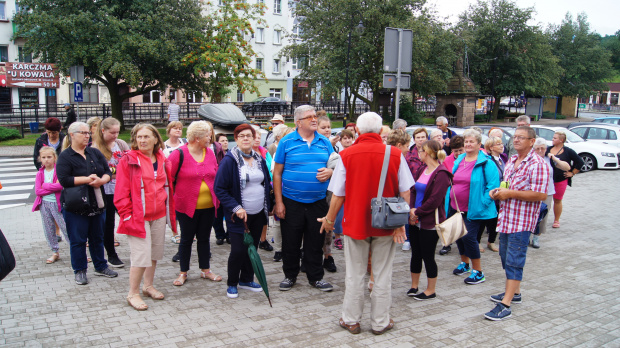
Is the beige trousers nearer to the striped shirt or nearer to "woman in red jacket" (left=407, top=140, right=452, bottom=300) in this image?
"woman in red jacket" (left=407, top=140, right=452, bottom=300)

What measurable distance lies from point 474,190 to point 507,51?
4121cm

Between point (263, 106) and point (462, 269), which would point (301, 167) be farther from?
point (263, 106)

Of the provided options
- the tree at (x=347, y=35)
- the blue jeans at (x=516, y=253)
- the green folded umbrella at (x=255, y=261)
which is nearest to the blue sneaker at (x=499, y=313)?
the blue jeans at (x=516, y=253)

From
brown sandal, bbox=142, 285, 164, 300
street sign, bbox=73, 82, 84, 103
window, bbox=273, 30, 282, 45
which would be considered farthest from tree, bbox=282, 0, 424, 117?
brown sandal, bbox=142, 285, 164, 300

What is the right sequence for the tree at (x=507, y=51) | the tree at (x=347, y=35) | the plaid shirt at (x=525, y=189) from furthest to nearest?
the tree at (x=507, y=51) → the tree at (x=347, y=35) → the plaid shirt at (x=525, y=189)

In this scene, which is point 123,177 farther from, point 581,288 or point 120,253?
point 581,288

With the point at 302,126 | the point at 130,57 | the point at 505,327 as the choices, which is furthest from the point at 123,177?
the point at 130,57

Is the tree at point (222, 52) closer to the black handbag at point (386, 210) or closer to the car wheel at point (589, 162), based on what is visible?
the car wheel at point (589, 162)

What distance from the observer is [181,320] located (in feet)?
15.5

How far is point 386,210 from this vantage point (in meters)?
4.27

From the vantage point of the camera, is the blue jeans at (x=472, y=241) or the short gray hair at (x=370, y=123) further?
the blue jeans at (x=472, y=241)

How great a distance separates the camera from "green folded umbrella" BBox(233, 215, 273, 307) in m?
4.97

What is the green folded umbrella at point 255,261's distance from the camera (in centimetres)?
497

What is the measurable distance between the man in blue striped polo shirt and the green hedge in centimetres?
2225
